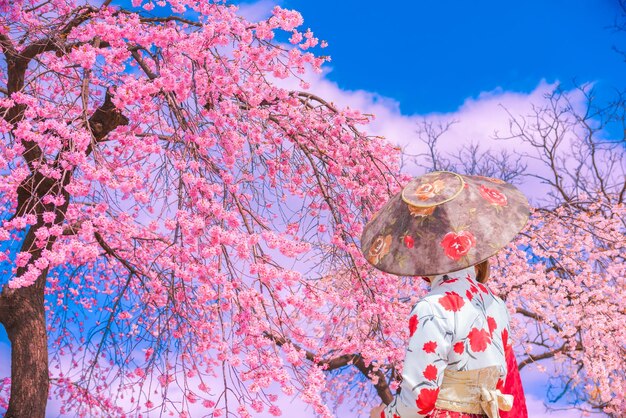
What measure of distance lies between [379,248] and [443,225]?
0.31 metres

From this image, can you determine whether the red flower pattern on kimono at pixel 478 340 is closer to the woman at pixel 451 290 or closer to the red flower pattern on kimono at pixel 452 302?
the woman at pixel 451 290

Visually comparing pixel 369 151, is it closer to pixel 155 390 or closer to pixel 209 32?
pixel 209 32

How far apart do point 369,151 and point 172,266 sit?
228 cm

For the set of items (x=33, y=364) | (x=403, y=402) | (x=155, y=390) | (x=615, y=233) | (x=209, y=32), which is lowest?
(x=403, y=402)

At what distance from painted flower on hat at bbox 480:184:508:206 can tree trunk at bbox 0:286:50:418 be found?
4.70 meters

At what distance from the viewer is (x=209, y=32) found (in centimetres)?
452

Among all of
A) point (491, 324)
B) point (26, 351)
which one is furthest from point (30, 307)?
point (491, 324)

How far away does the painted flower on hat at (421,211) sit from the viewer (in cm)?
258

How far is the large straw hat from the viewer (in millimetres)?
2428

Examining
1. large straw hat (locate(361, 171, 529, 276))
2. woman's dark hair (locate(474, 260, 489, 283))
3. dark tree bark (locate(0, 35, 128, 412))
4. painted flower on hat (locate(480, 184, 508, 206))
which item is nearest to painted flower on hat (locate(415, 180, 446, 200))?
large straw hat (locate(361, 171, 529, 276))

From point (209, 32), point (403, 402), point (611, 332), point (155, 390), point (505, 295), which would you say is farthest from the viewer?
point (505, 295)

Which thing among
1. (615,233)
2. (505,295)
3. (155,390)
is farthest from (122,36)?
(615,233)

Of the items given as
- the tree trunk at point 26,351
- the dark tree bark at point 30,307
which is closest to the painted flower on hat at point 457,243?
the dark tree bark at point 30,307

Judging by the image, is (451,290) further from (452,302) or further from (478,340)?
(478,340)
